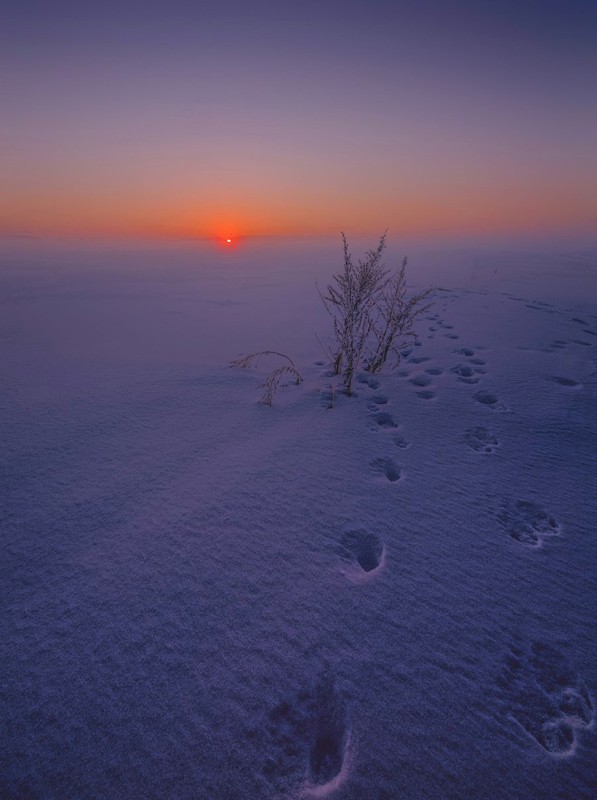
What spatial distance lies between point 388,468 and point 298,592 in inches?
36.8

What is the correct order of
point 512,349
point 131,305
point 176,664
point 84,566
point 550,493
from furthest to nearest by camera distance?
point 131,305 → point 512,349 → point 550,493 → point 84,566 → point 176,664

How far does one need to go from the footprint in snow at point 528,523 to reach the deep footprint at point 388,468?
0.52 metres

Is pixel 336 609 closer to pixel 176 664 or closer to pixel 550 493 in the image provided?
pixel 176 664

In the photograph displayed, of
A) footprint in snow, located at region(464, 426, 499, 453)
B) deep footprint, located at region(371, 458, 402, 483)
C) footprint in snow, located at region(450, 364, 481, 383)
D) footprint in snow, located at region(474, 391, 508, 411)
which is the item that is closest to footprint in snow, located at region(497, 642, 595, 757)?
deep footprint, located at region(371, 458, 402, 483)

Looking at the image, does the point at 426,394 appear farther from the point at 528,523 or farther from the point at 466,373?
the point at 528,523

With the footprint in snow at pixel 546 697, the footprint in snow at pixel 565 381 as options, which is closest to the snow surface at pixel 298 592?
the footprint in snow at pixel 546 697

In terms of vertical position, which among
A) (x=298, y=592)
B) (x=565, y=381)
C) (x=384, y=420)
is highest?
(x=565, y=381)

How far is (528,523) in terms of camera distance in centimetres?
168

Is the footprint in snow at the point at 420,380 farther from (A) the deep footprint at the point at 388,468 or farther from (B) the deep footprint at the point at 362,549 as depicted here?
(B) the deep footprint at the point at 362,549

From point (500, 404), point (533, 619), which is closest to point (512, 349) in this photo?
point (500, 404)

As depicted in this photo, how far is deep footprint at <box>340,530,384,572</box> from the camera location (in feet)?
4.85

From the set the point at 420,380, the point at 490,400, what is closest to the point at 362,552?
the point at 490,400

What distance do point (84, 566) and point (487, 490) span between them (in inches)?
74.9

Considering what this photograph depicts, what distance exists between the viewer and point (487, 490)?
1.84m
